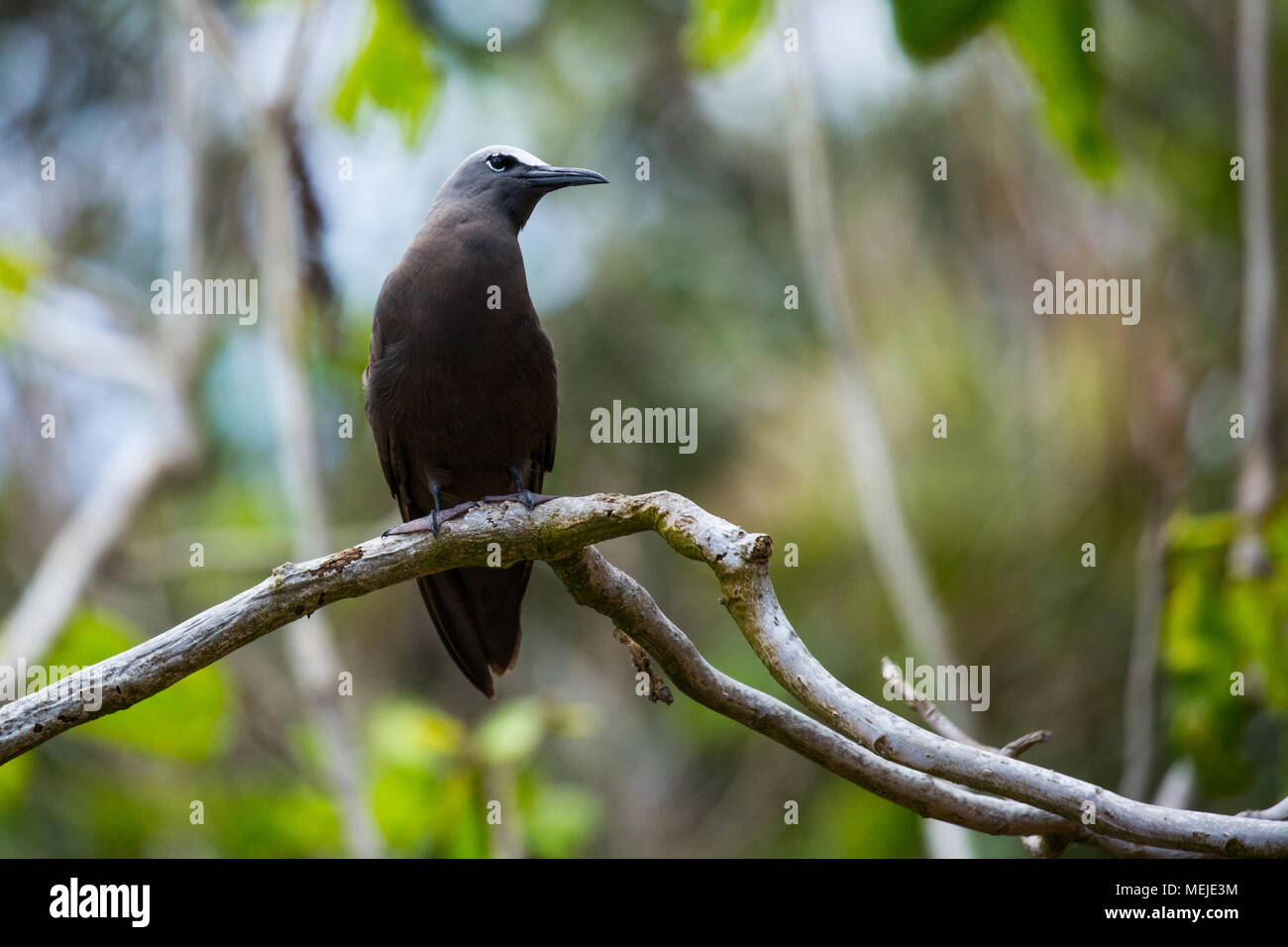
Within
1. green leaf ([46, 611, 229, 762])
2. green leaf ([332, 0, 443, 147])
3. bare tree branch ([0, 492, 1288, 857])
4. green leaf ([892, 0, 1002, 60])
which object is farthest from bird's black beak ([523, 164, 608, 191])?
green leaf ([46, 611, 229, 762])

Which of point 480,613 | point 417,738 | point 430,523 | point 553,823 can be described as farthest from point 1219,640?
point 417,738

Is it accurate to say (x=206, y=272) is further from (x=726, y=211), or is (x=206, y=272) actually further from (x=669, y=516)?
(x=669, y=516)

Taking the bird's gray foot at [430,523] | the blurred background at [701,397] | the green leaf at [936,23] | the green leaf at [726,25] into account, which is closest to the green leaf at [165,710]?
the blurred background at [701,397]

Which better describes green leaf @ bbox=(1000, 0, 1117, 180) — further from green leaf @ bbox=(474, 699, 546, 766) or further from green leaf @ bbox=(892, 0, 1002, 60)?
green leaf @ bbox=(474, 699, 546, 766)

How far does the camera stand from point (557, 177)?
509 cm

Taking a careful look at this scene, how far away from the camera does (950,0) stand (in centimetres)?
372

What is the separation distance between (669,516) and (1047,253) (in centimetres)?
454

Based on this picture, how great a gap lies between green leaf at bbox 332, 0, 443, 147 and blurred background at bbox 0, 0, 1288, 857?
2cm

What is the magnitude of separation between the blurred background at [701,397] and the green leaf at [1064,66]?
0.01 m

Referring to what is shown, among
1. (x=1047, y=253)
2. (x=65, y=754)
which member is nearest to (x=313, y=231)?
(x=1047, y=253)

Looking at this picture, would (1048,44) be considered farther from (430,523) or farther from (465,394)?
(430,523)

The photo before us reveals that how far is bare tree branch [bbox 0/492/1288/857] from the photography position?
9.00 feet

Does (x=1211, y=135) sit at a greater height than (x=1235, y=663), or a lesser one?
greater

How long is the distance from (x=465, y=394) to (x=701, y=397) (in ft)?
15.3
